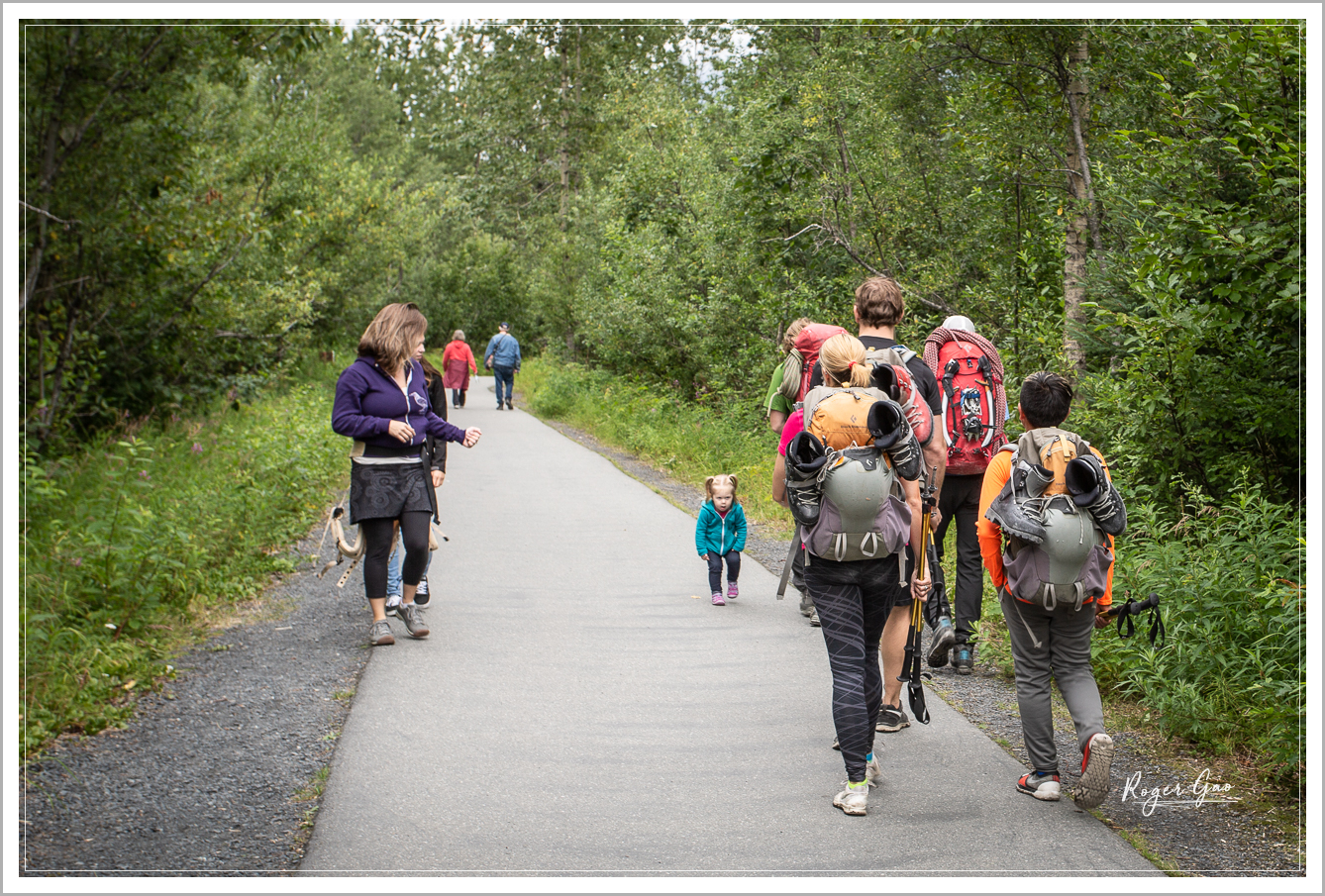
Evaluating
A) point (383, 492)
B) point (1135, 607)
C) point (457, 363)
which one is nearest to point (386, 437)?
point (383, 492)

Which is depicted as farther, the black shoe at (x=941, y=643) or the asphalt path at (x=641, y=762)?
the black shoe at (x=941, y=643)

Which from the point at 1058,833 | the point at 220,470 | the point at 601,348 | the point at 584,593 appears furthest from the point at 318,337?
the point at 1058,833

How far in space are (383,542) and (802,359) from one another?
8.72ft

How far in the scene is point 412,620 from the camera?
257 inches

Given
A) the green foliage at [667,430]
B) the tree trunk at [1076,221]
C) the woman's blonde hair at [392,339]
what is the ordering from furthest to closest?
the green foliage at [667,430] → the tree trunk at [1076,221] → the woman's blonde hair at [392,339]

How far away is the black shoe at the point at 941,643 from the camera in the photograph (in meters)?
5.50

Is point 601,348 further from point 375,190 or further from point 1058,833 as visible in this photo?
point 1058,833

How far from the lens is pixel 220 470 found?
11.1 m

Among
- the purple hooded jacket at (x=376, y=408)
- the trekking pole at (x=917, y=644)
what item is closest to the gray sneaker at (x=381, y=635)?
the purple hooded jacket at (x=376, y=408)

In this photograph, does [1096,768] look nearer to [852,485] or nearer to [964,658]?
[852,485]

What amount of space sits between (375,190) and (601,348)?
24.5 feet

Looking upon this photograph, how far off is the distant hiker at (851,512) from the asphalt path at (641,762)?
390mm
